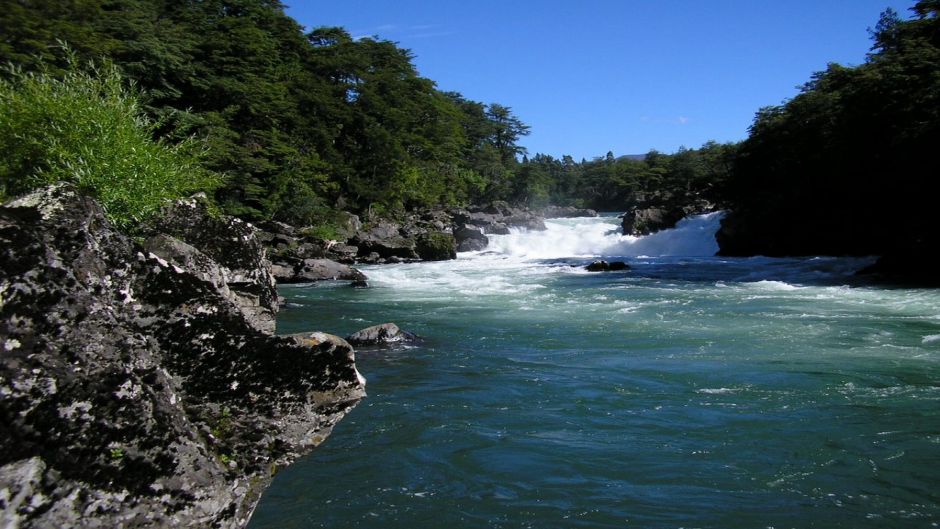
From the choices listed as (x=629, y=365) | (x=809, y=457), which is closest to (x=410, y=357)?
(x=629, y=365)

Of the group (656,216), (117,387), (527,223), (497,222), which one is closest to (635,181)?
(527,223)

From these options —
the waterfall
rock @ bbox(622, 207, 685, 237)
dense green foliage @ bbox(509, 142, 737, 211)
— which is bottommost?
the waterfall

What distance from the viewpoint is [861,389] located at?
7.82m

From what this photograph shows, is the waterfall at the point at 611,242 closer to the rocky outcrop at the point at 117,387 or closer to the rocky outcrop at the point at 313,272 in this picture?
the rocky outcrop at the point at 313,272

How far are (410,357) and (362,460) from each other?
4.50m

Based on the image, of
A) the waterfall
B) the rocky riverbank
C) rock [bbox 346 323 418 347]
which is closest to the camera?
rock [bbox 346 323 418 347]

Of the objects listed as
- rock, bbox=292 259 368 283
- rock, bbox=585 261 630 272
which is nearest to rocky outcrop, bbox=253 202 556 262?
rock, bbox=292 259 368 283

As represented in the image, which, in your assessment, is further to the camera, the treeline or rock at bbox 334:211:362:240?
rock at bbox 334:211:362:240

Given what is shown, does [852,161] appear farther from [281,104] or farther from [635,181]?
[635,181]

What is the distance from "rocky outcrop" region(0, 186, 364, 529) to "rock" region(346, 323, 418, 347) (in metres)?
5.64

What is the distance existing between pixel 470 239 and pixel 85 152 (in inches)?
1342

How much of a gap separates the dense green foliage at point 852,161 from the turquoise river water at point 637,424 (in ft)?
35.9

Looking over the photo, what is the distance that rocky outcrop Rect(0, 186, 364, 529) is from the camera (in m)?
3.14

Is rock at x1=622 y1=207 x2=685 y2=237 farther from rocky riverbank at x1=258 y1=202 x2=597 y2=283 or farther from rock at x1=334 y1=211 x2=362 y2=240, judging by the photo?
rock at x1=334 y1=211 x2=362 y2=240
